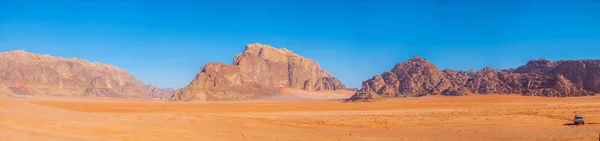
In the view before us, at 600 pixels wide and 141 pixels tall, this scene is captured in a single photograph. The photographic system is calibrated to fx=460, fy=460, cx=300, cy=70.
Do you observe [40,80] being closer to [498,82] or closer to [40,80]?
[40,80]

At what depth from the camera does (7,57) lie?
19725 cm

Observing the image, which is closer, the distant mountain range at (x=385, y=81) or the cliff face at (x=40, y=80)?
the distant mountain range at (x=385, y=81)

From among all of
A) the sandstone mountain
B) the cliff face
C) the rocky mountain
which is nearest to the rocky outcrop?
the rocky mountain

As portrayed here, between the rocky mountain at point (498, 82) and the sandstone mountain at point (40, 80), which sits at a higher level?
the sandstone mountain at point (40, 80)

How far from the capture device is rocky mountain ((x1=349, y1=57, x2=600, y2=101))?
82.9m

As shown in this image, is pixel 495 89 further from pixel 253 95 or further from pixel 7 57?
pixel 7 57

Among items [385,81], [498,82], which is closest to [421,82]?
[385,81]

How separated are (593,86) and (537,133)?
8196 centimetres

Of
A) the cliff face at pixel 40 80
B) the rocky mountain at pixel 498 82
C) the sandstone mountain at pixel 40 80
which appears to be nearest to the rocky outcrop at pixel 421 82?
the rocky mountain at pixel 498 82

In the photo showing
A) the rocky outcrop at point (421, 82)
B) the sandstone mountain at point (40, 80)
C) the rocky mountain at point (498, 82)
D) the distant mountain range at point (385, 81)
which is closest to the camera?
the rocky mountain at point (498, 82)

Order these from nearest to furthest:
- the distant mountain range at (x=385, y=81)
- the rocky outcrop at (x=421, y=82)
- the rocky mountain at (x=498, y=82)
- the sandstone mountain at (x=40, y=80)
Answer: the rocky mountain at (x=498, y=82)
the distant mountain range at (x=385, y=81)
the rocky outcrop at (x=421, y=82)
the sandstone mountain at (x=40, y=80)

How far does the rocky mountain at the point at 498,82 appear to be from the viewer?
272 feet

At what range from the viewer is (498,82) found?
92.1 m

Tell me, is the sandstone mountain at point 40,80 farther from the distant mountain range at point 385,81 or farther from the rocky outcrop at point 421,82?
the rocky outcrop at point 421,82
